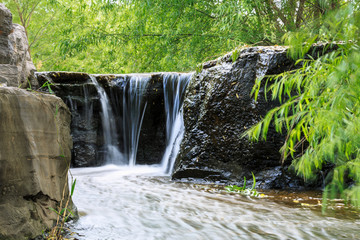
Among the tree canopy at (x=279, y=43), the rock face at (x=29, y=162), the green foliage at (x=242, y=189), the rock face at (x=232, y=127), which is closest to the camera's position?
the tree canopy at (x=279, y=43)

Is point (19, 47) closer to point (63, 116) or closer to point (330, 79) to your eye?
point (63, 116)

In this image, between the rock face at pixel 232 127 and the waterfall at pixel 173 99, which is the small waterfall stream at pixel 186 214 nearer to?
the rock face at pixel 232 127

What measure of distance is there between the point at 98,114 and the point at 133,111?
2.64 feet

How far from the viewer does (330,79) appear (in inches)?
66.2

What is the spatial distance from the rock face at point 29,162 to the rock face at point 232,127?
300 cm

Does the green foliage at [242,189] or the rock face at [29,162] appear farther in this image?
the green foliage at [242,189]

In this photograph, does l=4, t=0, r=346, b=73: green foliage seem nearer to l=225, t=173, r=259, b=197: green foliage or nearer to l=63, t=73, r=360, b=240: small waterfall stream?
l=225, t=173, r=259, b=197: green foliage

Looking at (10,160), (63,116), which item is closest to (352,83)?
(10,160)

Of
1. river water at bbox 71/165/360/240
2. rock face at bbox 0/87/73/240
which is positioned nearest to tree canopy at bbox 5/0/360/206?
river water at bbox 71/165/360/240

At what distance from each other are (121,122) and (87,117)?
78cm

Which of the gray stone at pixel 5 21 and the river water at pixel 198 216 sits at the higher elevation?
the gray stone at pixel 5 21

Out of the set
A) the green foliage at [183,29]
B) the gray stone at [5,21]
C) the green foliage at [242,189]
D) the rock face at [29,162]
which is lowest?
the green foliage at [242,189]

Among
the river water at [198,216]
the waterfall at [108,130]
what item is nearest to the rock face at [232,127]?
the river water at [198,216]

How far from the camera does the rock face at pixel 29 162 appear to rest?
7.66 feet
